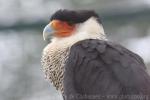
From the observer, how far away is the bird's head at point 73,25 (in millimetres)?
6207

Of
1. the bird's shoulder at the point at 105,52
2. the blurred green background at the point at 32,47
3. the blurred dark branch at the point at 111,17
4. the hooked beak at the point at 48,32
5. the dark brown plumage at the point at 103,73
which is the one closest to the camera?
the dark brown plumage at the point at 103,73

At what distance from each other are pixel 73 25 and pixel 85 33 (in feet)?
0.33

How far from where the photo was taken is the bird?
583 centimetres

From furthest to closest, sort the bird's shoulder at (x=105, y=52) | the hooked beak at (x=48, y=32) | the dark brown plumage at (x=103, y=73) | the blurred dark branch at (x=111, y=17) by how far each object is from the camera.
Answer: the blurred dark branch at (x=111, y=17) < the hooked beak at (x=48, y=32) < the bird's shoulder at (x=105, y=52) < the dark brown plumage at (x=103, y=73)

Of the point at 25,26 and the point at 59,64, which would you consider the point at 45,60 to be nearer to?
the point at 59,64

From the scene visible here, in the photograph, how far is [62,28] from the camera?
6.22 metres

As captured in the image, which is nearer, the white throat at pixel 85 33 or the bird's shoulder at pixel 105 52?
the bird's shoulder at pixel 105 52

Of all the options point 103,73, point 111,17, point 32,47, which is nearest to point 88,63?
point 103,73

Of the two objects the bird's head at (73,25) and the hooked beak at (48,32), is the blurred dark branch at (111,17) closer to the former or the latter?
the bird's head at (73,25)

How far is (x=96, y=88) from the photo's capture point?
592 cm

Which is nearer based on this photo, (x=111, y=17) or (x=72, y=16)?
(x=72, y=16)

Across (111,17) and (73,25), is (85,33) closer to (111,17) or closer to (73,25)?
(73,25)

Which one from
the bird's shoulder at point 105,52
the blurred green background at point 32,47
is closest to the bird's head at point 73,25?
the bird's shoulder at point 105,52


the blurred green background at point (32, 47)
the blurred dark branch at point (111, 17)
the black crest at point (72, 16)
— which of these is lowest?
the blurred green background at point (32, 47)
